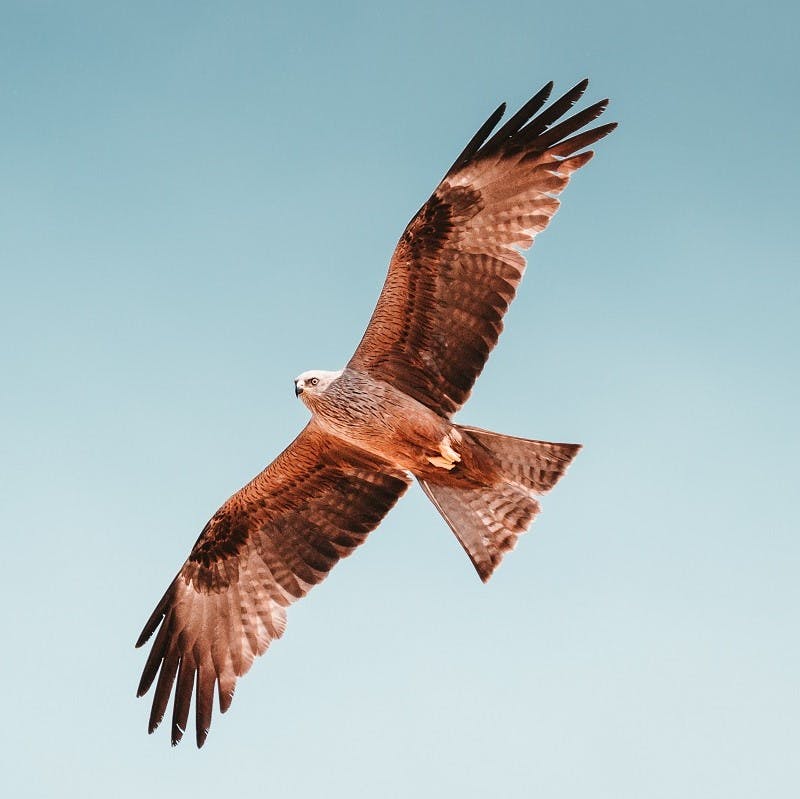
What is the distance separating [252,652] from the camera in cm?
1050

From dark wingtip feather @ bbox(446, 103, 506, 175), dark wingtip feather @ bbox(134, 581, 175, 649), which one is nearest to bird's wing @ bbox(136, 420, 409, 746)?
dark wingtip feather @ bbox(134, 581, 175, 649)

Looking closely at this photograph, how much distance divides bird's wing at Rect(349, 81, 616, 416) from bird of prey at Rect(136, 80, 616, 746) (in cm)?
1

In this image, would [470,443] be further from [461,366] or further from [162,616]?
[162,616]

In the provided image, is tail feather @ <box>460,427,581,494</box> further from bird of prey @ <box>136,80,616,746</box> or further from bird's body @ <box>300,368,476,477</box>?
bird's body @ <box>300,368,476,477</box>

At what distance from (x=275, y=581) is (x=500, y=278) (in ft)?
11.4

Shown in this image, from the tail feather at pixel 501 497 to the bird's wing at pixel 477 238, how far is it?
0.64 metres

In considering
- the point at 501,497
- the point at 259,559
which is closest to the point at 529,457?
the point at 501,497

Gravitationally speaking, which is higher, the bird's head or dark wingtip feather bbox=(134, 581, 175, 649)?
the bird's head

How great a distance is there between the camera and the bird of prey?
936 centimetres

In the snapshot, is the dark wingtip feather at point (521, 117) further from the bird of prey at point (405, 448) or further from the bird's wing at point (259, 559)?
the bird's wing at point (259, 559)

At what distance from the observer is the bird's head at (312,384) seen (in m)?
9.74

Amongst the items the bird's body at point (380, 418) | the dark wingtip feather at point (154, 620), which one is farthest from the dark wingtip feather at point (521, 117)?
the dark wingtip feather at point (154, 620)

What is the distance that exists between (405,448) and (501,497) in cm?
91

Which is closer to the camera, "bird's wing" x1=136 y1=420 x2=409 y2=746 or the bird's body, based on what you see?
the bird's body
